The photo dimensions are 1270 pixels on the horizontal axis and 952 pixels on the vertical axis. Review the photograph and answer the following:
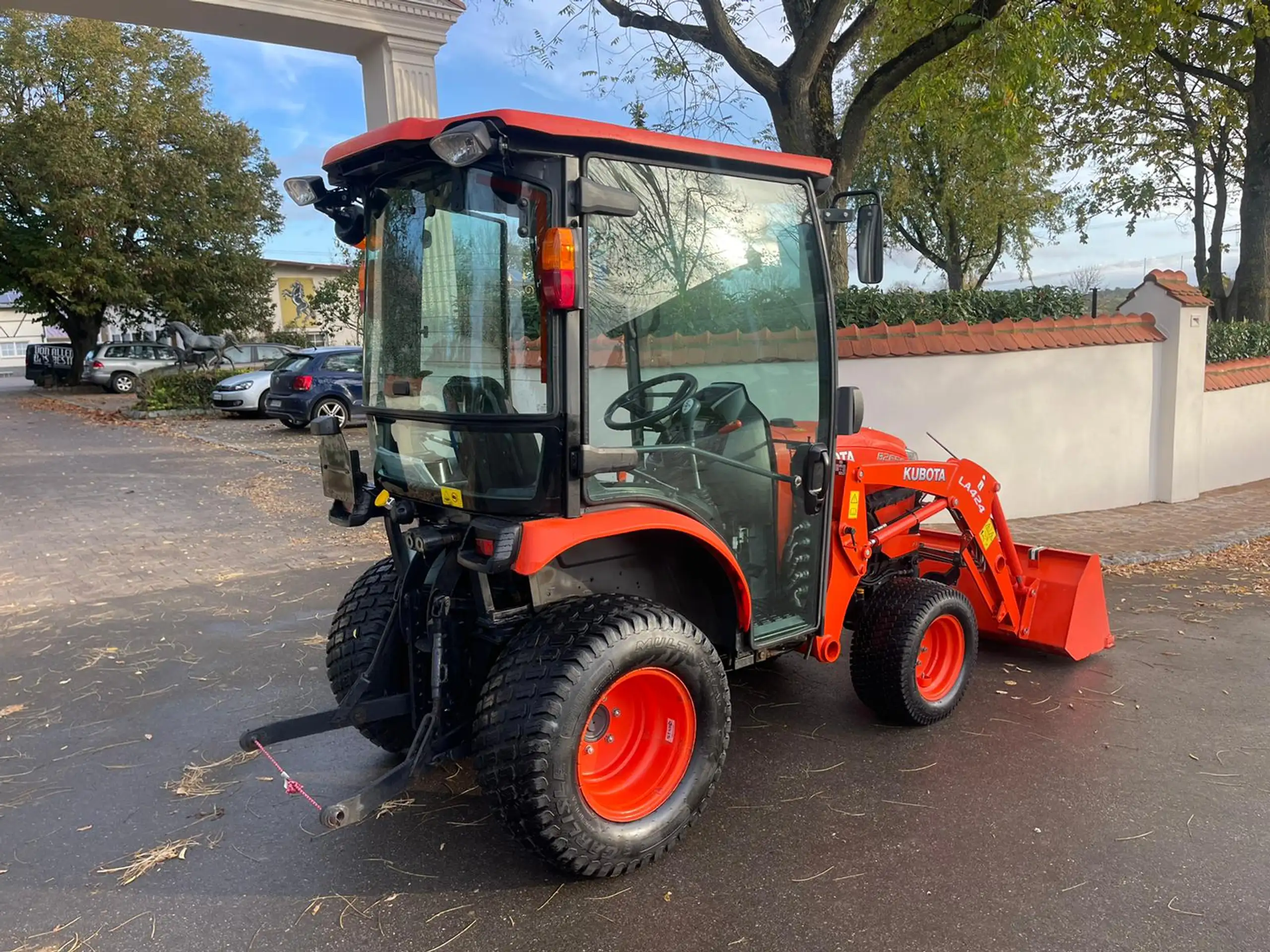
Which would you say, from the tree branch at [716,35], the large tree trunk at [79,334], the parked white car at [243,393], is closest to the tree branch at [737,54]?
the tree branch at [716,35]

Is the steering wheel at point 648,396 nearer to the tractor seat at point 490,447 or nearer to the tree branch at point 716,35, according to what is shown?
the tractor seat at point 490,447

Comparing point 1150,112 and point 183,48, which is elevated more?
point 183,48

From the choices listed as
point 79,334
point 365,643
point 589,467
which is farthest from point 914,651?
point 79,334

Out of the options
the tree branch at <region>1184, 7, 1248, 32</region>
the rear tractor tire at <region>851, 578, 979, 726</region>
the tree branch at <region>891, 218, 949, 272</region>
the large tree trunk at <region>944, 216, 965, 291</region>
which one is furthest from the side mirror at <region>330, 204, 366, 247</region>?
the tree branch at <region>891, 218, 949, 272</region>

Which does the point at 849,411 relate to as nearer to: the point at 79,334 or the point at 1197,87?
the point at 1197,87

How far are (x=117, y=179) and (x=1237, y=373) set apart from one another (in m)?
26.3

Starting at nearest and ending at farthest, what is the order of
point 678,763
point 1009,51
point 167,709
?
point 678,763, point 167,709, point 1009,51

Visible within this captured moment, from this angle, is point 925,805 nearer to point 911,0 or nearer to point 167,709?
point 167,709

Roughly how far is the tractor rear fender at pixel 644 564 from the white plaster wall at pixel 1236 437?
808cm

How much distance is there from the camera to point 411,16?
8.38 m

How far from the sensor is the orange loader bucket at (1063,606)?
4.69 metres

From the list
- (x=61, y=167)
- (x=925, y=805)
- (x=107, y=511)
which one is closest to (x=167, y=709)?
(x=925, y=805)

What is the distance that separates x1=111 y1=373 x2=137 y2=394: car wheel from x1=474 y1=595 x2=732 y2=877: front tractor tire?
2770 centimetres

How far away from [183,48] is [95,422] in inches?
595
